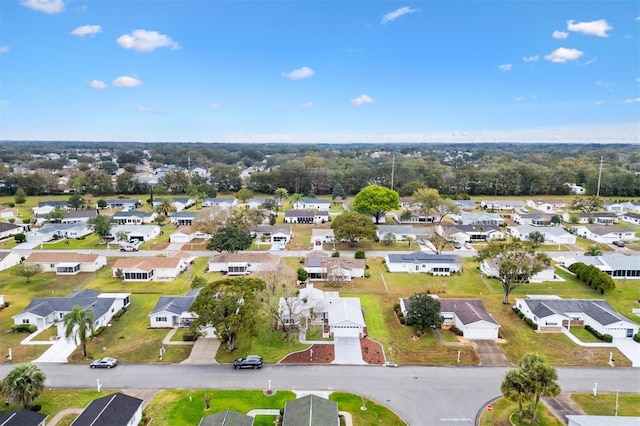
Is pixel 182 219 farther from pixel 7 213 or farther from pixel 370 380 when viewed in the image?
pixel 370 380

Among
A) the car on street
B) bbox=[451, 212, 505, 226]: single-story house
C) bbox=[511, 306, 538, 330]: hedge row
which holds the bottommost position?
the car on street

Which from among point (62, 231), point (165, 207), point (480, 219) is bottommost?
point (62, 231)

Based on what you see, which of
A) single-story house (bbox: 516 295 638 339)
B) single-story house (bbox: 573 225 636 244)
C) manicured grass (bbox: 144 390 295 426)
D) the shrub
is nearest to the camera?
manicured grass (bbox: 144 390 295 426)

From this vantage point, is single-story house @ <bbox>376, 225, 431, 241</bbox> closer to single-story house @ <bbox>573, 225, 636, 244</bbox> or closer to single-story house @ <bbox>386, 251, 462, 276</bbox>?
single-story house @ <bbox>386, 251, 462, 276</bbox>

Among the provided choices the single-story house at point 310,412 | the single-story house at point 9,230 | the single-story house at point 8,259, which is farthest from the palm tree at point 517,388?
the single-story house at point 9,230

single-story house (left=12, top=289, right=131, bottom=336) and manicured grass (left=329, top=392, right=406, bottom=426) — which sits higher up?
single-story house (left=12, top=289, right=131, bottom=336)

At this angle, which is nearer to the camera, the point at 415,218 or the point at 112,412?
the point at 112,412

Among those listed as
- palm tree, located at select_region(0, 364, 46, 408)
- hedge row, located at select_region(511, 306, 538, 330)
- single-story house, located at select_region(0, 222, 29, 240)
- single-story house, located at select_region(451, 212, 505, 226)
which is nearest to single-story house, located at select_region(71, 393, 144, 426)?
palm tree, located at select_region(0, 364, 46, 408)

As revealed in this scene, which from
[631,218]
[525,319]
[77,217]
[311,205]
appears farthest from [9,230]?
[631,218]
